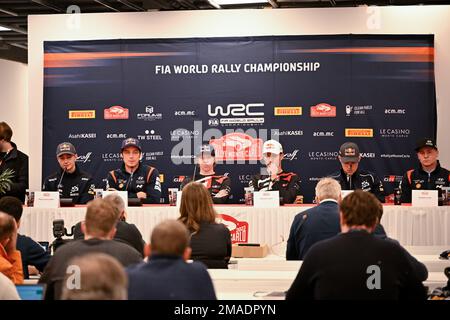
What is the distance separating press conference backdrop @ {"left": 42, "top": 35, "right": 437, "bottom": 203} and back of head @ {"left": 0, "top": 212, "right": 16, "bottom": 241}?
193 inches

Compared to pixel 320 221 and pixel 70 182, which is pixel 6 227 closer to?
pixel 320 221

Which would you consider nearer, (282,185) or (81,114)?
(282,185)

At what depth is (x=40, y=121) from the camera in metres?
9.35

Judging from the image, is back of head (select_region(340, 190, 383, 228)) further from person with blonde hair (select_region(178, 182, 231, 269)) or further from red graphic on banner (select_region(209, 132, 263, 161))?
red graphic on banner (select_region(209, 132, 263, 161))

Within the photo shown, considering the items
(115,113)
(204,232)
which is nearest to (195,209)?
(204,232)

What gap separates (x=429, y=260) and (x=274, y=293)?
1494 mm

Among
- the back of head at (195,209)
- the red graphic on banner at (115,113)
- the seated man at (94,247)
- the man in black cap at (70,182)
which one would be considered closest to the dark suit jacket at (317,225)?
the back of head at (195,209)

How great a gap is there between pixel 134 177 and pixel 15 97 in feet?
22.2

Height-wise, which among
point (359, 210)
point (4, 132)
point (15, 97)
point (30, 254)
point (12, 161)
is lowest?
point (30, 254)

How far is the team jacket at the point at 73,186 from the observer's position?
7.85m

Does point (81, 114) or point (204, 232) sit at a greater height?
point (81, 114)

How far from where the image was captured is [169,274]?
2980mm

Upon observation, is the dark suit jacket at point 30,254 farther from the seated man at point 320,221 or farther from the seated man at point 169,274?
the seated man at point 169,274

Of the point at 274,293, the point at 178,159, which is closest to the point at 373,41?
the point at 178,159
